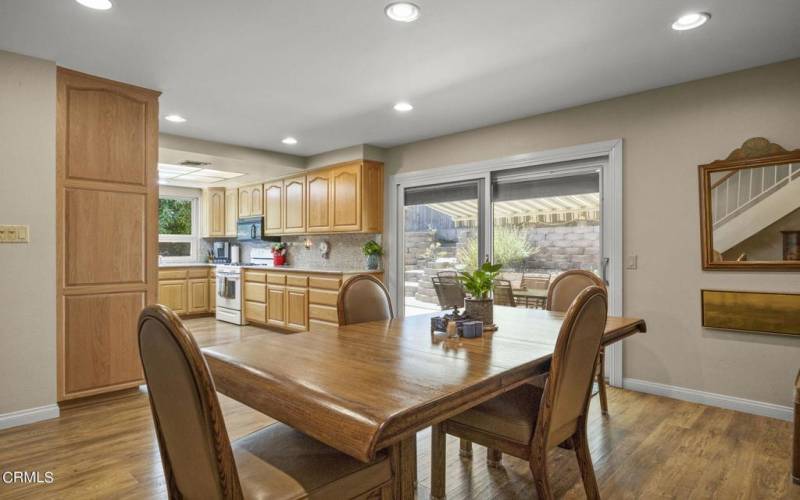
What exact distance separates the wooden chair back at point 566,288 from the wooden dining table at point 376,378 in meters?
0.89

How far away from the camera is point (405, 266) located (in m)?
5.22

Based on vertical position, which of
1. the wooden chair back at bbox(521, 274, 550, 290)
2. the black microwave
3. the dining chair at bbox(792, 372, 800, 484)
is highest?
the black microwave

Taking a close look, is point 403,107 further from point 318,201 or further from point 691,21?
point 318,201

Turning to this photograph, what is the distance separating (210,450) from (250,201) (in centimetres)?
628

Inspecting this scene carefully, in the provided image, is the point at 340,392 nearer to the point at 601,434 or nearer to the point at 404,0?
the point at 404,0

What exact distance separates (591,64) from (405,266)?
295cm

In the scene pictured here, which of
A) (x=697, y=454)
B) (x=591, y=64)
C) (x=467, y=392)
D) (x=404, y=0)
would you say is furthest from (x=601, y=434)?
(x=404, y=0)

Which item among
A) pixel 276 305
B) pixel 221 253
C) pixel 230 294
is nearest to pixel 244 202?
pixel 221 253

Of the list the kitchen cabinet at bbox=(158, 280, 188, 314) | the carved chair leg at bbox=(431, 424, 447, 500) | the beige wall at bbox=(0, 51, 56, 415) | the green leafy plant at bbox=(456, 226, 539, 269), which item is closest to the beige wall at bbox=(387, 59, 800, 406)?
the green leafy plant at bbox=(456, 226, 539, 269)

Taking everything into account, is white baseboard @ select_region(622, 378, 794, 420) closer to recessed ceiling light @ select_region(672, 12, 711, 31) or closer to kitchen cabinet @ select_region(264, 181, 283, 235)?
recessed ceiling light @ select_region(672, 12, 711, 31)

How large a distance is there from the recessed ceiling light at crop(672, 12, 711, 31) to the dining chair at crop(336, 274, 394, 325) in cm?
215

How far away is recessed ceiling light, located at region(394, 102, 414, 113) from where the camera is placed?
372cm

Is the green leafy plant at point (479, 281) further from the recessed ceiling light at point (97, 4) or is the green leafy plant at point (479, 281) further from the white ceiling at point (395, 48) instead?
the recessed ceiling light at point (97, 4)

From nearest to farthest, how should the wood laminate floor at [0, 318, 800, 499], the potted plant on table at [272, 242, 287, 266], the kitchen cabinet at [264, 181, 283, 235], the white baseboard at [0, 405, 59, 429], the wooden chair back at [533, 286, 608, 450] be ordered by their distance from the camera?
the wooden chair back at [533, 286, 608, 450], the wood laminate floor at [0, 318, 800, 499], the white baseboard at [0, 405, 59, 429], the kitchen cabinet at [264, 181, 283, 235], the potted plant on table at [272, 242, 287, 266]
